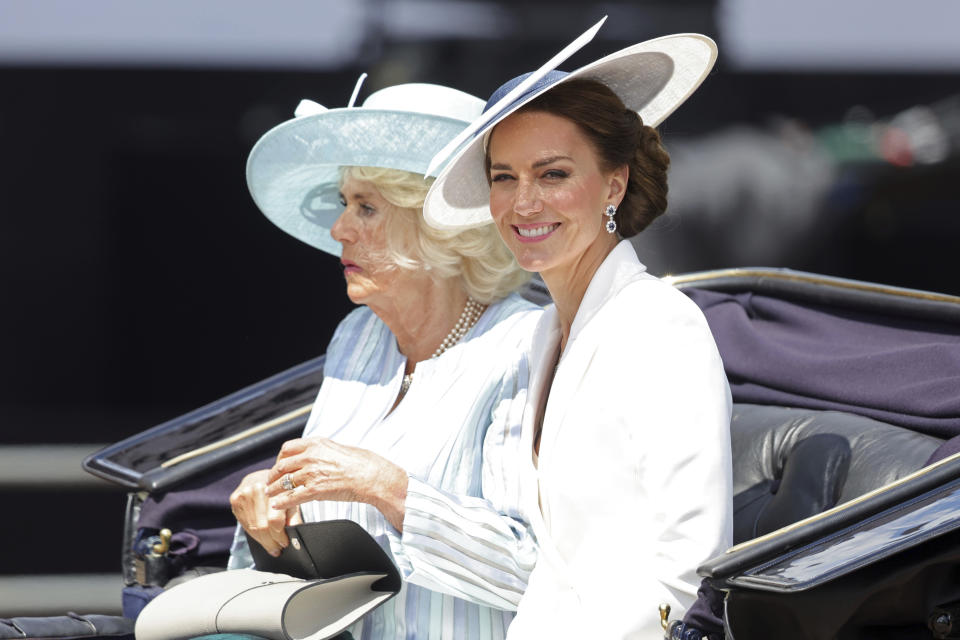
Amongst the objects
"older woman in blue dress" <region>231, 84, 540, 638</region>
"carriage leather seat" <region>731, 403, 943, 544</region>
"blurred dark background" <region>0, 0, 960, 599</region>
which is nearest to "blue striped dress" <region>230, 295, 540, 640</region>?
"older woman in blue dress" <region>231, 84, 540, 638</region>

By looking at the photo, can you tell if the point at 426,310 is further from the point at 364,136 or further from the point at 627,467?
the point at 627,467

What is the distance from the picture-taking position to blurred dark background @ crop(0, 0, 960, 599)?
15.1 feet

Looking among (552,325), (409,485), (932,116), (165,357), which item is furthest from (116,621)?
(932,116)

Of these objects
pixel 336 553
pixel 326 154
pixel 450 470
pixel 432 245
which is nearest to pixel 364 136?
pixel 326 154

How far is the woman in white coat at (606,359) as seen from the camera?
171cm

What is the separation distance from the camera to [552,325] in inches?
84.0

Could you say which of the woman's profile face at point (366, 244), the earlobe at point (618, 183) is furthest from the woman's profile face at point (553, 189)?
the woman's profile face at point (366, 244)

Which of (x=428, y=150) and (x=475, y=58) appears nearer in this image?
(x=428, y=150)

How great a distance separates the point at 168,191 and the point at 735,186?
215 centimetres

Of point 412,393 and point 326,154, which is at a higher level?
point 326,154

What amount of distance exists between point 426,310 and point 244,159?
245cm

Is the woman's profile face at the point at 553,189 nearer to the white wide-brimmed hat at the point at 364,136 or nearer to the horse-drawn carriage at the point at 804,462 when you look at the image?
the white wide-brimmed hat at the point at 364,136

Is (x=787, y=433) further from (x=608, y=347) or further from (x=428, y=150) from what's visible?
(x=428, y=150)

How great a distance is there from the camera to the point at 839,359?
7.38 ft
